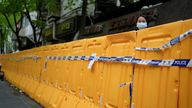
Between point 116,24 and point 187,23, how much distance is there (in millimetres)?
14916

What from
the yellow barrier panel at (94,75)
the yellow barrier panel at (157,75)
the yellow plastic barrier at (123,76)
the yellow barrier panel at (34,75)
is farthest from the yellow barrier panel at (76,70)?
the yellow barrier panel at (34,75)

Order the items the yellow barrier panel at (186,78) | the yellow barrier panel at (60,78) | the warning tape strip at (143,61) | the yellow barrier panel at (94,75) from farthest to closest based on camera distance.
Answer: the yellow barrier panel at (60,78) < the yellow barrier panel at (94,75) < the warning tape strip at (143,61) < the yellow barrier panel at (186,78)

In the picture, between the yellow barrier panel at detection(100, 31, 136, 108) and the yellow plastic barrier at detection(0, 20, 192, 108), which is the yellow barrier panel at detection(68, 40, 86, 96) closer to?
the yellow plastic barrier at detection(0, 20, 192, 108)

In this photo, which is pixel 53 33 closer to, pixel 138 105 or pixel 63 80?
pixel 63 80

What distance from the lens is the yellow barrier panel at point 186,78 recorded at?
4.84 m

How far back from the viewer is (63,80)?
11.6 meters

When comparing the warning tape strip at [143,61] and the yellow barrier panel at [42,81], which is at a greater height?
the warning tape strip at [143,61]

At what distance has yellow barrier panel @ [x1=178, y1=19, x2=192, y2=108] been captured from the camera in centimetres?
484

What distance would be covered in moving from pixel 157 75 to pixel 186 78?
81 centimetres

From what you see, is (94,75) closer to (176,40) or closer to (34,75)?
(176,40)

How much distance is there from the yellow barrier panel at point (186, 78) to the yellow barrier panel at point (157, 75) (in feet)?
0.39

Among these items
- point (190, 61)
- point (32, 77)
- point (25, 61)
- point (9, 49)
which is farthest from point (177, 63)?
point (9, 49)

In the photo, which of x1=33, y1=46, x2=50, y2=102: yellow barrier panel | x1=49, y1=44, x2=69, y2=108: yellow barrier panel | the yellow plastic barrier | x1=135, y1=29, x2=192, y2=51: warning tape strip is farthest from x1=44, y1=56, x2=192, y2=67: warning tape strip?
x1=33, y1=46, x2=50, y2=102: yellow barrier panel

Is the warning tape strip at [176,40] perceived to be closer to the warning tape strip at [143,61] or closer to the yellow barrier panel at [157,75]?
the yellow barrier panel at [157,75]
